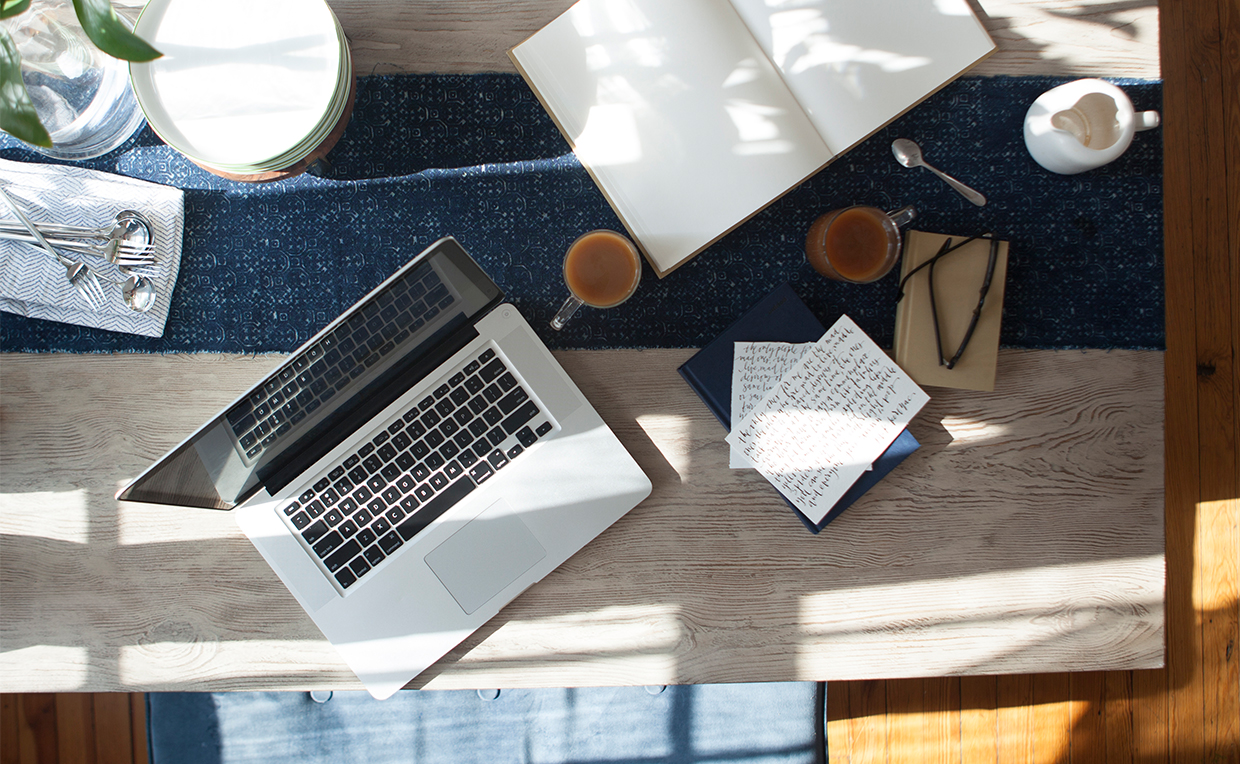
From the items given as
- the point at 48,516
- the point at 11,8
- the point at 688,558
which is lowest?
the point at 688,558

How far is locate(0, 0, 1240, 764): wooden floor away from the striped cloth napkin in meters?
0.98

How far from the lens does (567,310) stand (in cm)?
88

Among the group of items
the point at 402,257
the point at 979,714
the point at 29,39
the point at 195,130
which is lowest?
the point at 979,714

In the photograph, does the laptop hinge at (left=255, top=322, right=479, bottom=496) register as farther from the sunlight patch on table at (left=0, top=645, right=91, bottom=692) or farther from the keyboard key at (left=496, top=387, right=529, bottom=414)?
the sunlight patch on table at (left=0, top=645, right=91, bottom=692)

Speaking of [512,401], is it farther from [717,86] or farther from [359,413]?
[717,86]

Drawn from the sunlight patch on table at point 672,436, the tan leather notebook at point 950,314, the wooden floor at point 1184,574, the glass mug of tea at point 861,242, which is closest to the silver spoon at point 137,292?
the sunlight patch on table at point 672,436

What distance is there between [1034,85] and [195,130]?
1.05m

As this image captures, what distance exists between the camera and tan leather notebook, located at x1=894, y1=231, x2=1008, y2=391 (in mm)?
872

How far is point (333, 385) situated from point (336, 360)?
0.11 ft

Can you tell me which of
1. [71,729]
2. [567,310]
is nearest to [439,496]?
[567,310]

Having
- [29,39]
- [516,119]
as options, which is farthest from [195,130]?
[516,119]

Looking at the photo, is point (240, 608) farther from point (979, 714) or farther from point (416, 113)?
point (979, 714)

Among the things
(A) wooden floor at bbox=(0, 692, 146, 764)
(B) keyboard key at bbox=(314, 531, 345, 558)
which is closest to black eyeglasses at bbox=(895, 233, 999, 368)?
(B) keyboard key at bbox=(314, 531, 345, 558)

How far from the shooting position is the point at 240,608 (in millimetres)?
879
